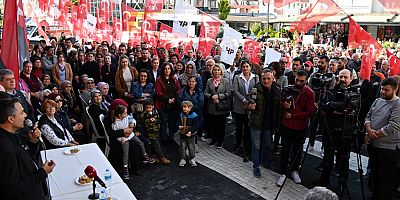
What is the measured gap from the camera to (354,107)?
498 cm

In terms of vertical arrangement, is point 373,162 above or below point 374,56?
below

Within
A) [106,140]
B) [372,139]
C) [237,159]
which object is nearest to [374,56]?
[372,139]

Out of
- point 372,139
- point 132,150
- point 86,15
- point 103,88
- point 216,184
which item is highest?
point 86,15

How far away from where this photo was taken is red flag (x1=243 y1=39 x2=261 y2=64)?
9734 mm

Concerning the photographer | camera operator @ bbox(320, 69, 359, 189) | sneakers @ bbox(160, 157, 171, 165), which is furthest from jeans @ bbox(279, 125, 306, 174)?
sneakers @ bbox(160, 157, 171, 165)

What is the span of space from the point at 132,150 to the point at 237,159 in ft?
6.84

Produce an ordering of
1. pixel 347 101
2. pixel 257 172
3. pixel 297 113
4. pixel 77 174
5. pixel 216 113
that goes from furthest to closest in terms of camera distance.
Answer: pixel 216 113
pixel 257 172
pixel 297 113
pixel 347 101
pixel 77 174

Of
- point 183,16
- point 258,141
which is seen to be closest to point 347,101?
point 258,141

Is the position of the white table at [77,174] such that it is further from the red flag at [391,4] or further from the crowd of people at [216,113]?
the red flag at [391,4]

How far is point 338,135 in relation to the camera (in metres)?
5.54

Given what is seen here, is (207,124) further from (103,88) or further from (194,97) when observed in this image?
(103,88)

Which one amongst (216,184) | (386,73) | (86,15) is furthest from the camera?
(86,15)

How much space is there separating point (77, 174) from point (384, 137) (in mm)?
4014

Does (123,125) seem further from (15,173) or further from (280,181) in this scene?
(15,173)
